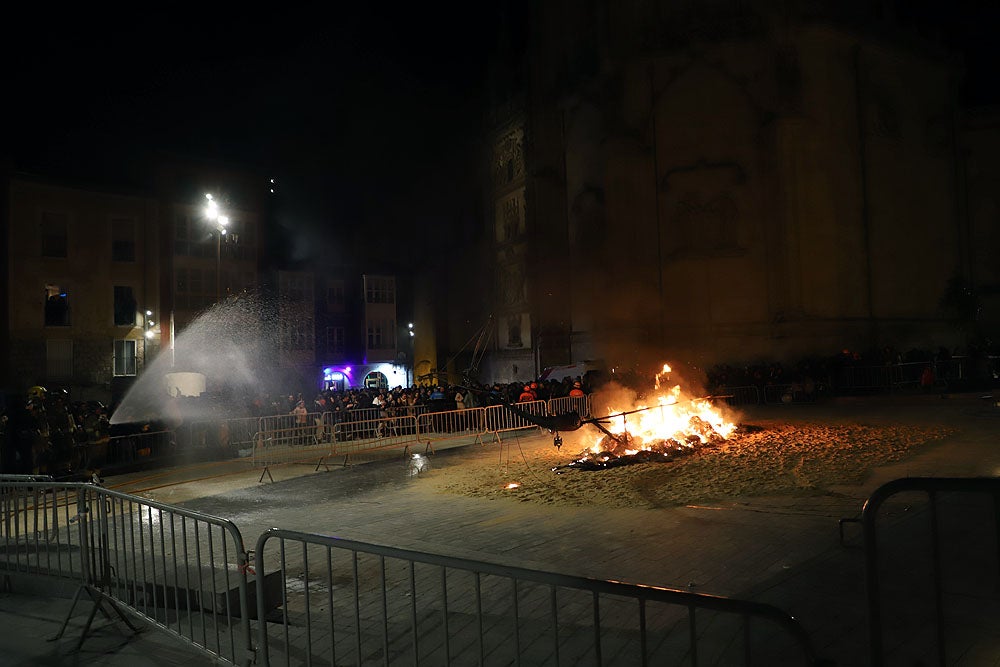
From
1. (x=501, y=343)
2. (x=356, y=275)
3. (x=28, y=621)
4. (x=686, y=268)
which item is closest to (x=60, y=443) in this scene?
(x=28, y=621)

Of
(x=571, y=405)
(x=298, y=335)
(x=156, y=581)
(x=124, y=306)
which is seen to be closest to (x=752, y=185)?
(x=571, y=405)

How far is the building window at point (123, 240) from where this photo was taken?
35688 mm

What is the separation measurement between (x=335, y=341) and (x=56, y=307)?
17.6 m

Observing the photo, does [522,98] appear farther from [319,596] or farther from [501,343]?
[319,596]

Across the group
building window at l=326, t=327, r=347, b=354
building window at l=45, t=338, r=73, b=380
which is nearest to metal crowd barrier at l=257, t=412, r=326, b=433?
building window at l=45, t=338, r=73, b=380

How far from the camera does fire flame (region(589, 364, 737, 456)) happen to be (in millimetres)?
14109

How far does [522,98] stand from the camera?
3878 cm

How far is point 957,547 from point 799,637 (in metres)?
4.78

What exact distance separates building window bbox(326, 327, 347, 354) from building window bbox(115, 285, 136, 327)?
1345cm

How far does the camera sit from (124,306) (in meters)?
35.8

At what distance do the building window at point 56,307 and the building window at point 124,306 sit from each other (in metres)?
2.34

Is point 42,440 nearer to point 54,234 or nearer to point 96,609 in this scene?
point 96,609

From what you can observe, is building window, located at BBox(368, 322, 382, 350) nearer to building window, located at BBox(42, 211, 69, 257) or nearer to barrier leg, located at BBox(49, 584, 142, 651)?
building window, located at BBox(42, 211, 69, 257)

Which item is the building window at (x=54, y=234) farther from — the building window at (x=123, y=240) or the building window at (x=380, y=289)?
the building window at (x=380, y=289)
